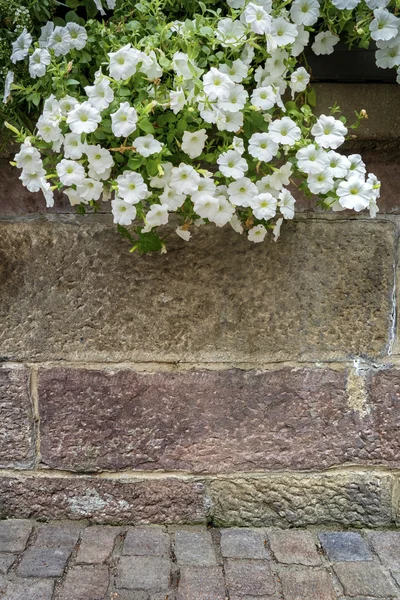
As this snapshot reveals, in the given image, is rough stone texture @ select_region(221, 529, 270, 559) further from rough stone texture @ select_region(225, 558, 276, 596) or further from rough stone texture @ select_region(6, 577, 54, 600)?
rough stone texture @ select_region(6, 577, 54, 600)

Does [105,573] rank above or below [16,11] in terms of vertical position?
below

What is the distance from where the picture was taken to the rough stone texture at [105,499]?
77.6 inches

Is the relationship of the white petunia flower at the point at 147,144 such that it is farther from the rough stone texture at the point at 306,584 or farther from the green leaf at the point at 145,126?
the rough stone texture at the point at 306,584

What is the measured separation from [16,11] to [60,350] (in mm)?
1010

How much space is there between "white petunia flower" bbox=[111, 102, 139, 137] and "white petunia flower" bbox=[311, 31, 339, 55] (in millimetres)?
601

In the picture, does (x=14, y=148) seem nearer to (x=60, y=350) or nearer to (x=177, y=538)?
(x=60, y=350)

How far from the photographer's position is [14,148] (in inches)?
73.3

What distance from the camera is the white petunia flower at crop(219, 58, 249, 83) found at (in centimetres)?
152

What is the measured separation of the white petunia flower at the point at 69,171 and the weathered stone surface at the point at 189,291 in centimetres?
39

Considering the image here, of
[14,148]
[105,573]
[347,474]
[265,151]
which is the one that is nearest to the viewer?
[265,151]

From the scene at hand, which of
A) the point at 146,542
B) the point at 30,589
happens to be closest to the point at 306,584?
the point at 146,542

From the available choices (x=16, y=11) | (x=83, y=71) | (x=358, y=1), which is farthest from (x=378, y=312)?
(x=16, y=11)

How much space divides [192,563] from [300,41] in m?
1.51

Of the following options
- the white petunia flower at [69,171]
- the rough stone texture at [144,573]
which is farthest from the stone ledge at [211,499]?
the white petunia flower at [69,171]
